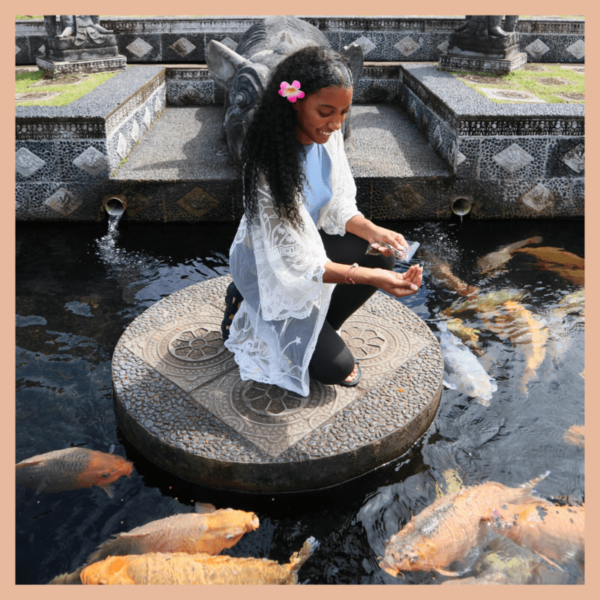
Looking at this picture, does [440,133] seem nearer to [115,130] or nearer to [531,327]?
[531,327]

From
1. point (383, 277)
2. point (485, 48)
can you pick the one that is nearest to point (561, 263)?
point (383, 277)

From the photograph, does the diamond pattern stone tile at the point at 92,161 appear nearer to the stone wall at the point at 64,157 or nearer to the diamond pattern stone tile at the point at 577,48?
the stone wall at the point at 64,157

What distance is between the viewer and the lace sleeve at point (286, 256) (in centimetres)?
271

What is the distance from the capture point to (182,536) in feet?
8.74

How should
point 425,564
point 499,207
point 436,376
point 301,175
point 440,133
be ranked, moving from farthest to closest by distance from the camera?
point 440,133 → point 499,207 → point 436,376 → point 301,175 → point 425,564

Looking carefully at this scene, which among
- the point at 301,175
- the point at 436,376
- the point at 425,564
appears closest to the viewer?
the point at 425,564

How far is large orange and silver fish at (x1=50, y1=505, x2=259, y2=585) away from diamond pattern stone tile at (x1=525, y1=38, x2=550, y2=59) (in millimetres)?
9431

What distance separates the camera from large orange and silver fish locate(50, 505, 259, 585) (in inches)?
104

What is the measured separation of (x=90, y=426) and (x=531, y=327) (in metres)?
3.25

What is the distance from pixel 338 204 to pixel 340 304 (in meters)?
0.57

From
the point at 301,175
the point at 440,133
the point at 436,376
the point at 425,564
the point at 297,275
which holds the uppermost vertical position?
the point at 440,133

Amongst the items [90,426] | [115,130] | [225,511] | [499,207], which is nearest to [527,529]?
[225,511]

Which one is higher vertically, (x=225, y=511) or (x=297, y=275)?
(x=297, y=275)

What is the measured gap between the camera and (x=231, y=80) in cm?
612
